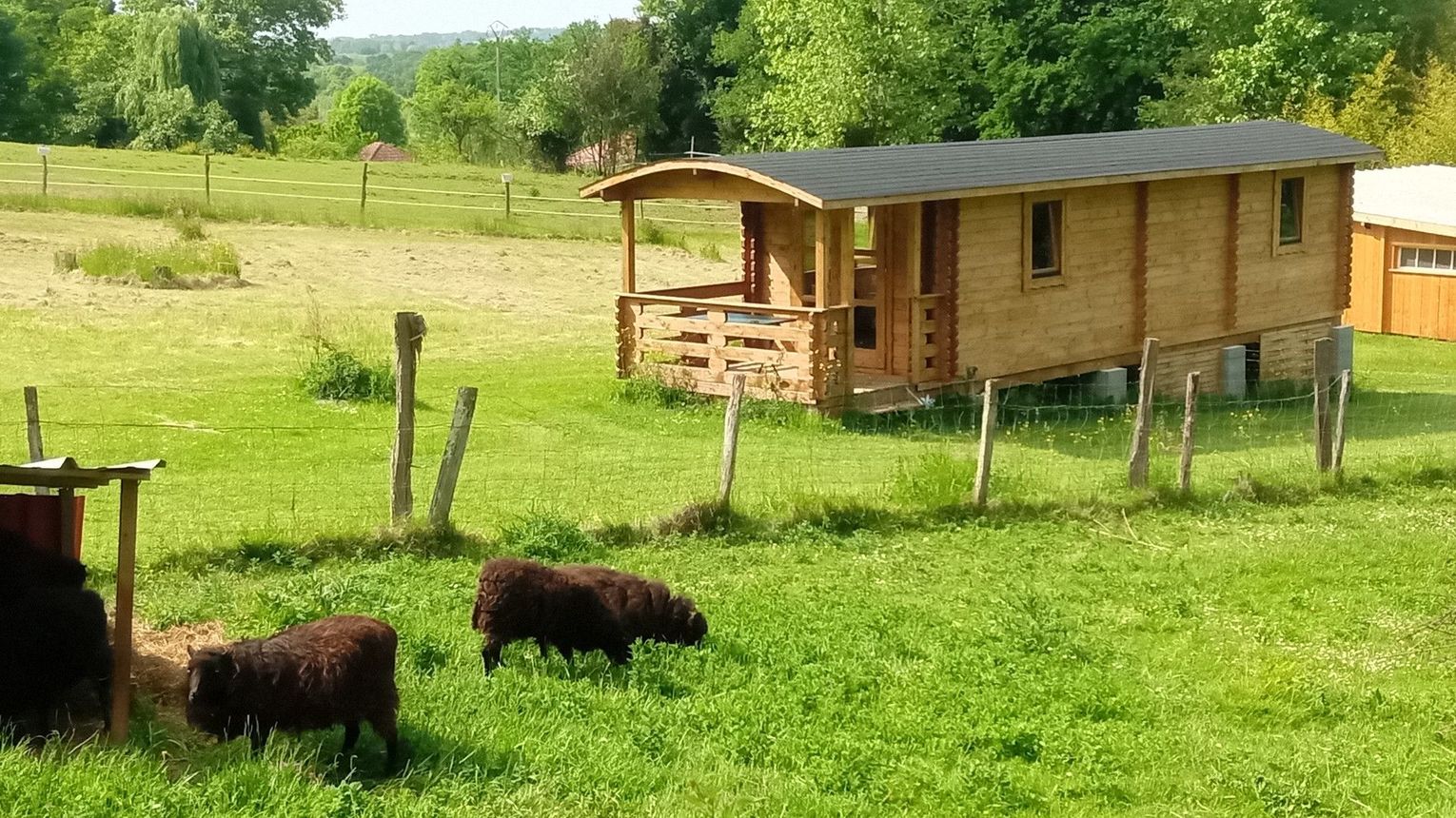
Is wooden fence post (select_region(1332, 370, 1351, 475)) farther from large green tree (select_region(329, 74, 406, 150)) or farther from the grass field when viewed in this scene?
large green tree (select_region(329, 74, 406, 150))

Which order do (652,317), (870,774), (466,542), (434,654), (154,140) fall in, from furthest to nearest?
(154,140), (652,317), (466,542), (434,654), (870,774)

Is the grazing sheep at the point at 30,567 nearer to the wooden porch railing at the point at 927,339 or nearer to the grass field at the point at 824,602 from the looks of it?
the grass field at the point at 824,602

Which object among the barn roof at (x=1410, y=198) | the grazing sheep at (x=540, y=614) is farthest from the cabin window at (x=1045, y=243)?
the grazing sheep at (x=540, y=614)

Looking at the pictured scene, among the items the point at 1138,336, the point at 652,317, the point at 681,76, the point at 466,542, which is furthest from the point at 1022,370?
the point at 681,76

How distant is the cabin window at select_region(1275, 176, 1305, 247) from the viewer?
25.7m

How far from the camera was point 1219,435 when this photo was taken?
20141mm

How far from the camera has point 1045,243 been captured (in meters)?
22.1

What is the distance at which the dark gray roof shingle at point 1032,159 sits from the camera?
19422 millimetres

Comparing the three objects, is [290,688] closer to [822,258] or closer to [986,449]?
[986,449]

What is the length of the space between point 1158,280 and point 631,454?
9.78 m

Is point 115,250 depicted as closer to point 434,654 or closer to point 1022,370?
point 1022,370

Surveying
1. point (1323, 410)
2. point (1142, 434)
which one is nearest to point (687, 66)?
point (1323, 410)

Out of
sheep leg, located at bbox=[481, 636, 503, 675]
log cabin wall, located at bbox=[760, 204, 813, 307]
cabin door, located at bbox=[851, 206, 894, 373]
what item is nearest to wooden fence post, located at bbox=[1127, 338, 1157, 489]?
cabin door, located at bbox=[851, 206, 894, 373]

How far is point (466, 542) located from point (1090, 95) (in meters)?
54.1
